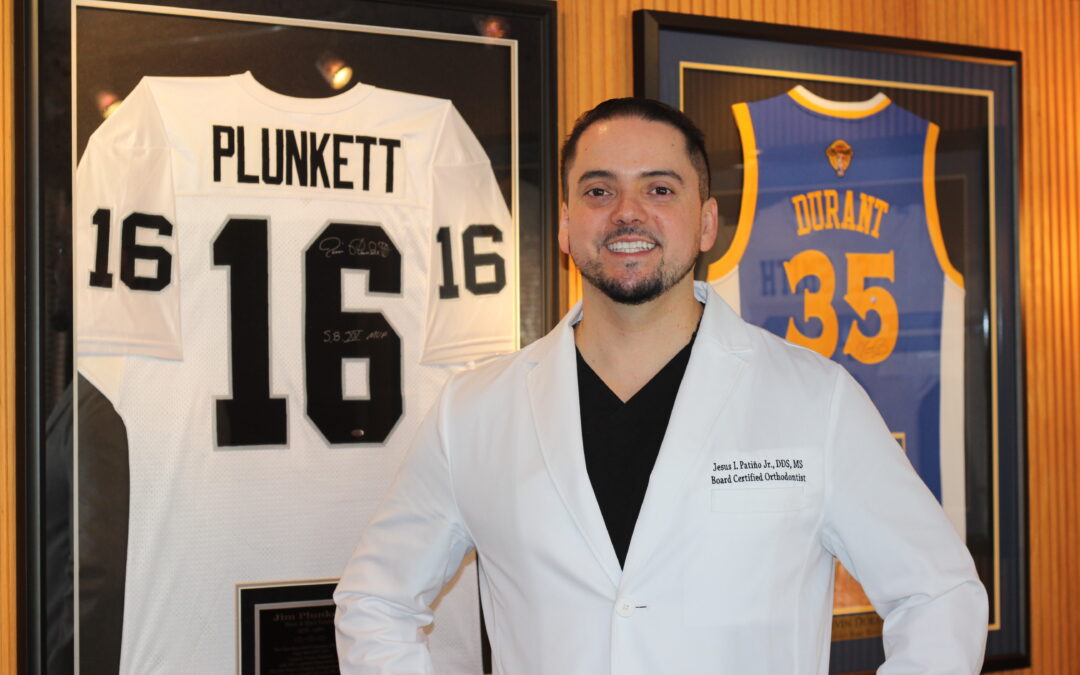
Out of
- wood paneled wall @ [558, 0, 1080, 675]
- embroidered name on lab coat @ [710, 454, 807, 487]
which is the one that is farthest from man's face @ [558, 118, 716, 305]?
wood paneled wall @ [558, 0, 1080, 675]

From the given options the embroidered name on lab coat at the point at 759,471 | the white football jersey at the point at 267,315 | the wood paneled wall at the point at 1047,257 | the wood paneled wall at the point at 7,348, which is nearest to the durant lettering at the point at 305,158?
the white football jersey at the point at 267,315

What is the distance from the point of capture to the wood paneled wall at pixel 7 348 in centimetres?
160

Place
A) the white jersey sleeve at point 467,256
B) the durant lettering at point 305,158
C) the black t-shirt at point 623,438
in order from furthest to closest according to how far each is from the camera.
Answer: the white jersey sleeve at point 467,256 → the durant lettering at point 305,158 → the black t-shirt at point 623,438

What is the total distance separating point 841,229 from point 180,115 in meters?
1.24

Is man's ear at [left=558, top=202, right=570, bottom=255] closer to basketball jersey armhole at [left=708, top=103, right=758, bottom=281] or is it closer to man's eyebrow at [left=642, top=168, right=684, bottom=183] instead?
man's eyebrow at [left=642, top=168, right=684, bottom=183]

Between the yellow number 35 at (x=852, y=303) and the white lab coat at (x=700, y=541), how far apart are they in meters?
0.55

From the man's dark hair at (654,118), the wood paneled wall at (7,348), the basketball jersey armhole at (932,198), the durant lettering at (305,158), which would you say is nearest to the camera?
the man's dark hair at (654,118)

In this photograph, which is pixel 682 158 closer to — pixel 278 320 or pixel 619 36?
pixel 619 36

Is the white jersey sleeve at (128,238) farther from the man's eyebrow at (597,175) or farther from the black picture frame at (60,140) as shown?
the man's eyebrow at (597,175)

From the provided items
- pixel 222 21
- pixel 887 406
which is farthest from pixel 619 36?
pixel 887 406

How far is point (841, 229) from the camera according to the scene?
6.75 feet

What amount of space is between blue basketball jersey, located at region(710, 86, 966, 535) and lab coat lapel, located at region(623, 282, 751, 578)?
0.52m

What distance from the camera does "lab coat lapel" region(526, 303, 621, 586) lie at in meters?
1.35

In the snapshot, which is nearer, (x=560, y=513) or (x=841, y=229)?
(x=560, y=513)
